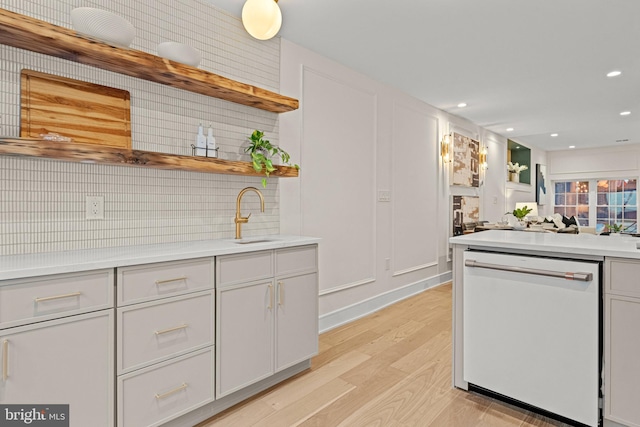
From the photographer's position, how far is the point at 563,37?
275 centimetres

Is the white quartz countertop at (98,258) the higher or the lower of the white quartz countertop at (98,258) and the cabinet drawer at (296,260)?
the higher

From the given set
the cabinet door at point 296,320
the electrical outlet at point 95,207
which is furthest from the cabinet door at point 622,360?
the electrical outlet at point 95,207

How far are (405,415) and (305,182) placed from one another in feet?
5.98

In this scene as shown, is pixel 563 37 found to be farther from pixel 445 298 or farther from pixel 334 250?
pixel 445 298

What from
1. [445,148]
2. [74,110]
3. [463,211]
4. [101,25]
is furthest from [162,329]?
Result: [463,211]

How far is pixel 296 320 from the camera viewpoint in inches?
87.6

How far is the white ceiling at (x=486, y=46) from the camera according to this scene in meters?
2.37

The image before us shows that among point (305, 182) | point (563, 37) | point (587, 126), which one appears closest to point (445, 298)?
point (305, 182)

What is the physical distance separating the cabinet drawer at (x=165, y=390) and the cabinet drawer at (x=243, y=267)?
369 millimetres

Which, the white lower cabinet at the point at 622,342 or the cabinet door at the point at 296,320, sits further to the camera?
the cabinet door at the point at 296,320

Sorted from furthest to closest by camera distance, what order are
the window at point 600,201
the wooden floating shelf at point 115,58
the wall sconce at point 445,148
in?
the window at point 600,201, the wall sconce at point 445,148, the wooden floating shelf at point 115,58

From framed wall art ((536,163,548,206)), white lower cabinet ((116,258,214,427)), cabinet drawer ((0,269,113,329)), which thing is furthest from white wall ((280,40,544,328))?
framed wall art ((536,163,548,206))

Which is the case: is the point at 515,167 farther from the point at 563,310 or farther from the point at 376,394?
the point at 376,394

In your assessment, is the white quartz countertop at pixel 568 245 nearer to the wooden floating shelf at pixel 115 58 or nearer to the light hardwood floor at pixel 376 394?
the light hardwood floor at pixel 376 394
